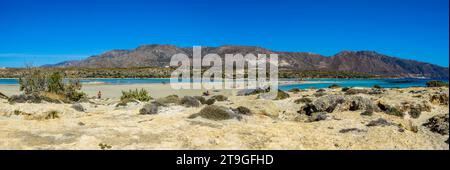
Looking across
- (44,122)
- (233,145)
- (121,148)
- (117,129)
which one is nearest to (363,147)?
(233,145)

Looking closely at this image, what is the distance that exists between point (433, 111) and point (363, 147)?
44.5ft

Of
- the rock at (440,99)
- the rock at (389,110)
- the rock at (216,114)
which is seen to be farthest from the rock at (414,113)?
the rock at (216,114)

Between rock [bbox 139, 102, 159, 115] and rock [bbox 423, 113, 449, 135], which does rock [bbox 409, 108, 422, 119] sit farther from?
rock [bbox 139, 102, 159, 115]

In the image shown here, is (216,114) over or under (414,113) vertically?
over

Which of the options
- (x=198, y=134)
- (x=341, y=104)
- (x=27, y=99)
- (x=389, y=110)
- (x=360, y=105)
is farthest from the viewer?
(x=27, y=99)

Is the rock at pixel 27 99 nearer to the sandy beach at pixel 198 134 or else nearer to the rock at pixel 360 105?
the sandy beach at pixel 198 134

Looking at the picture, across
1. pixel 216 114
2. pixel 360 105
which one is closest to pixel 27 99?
pixel 216 114

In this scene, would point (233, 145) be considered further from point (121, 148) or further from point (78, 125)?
point (78, 125)

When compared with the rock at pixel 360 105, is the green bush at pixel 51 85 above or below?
above

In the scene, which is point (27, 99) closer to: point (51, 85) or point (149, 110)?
point (51, 85)

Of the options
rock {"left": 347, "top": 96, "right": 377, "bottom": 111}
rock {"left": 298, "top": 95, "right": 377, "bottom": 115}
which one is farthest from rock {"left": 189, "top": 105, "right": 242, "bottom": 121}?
rock {"left": 347, "top": 96, "right": 377, "bottom": 111}

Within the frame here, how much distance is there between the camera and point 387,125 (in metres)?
16.7

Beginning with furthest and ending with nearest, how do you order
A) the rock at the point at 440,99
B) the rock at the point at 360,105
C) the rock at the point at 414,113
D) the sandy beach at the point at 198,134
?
the rock at the point at 440,99, the rock at the point at 360,105, the rock at the point at 414,113, the sandy beach at the point at 198,134

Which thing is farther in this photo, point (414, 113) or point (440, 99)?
point (440, 99)
